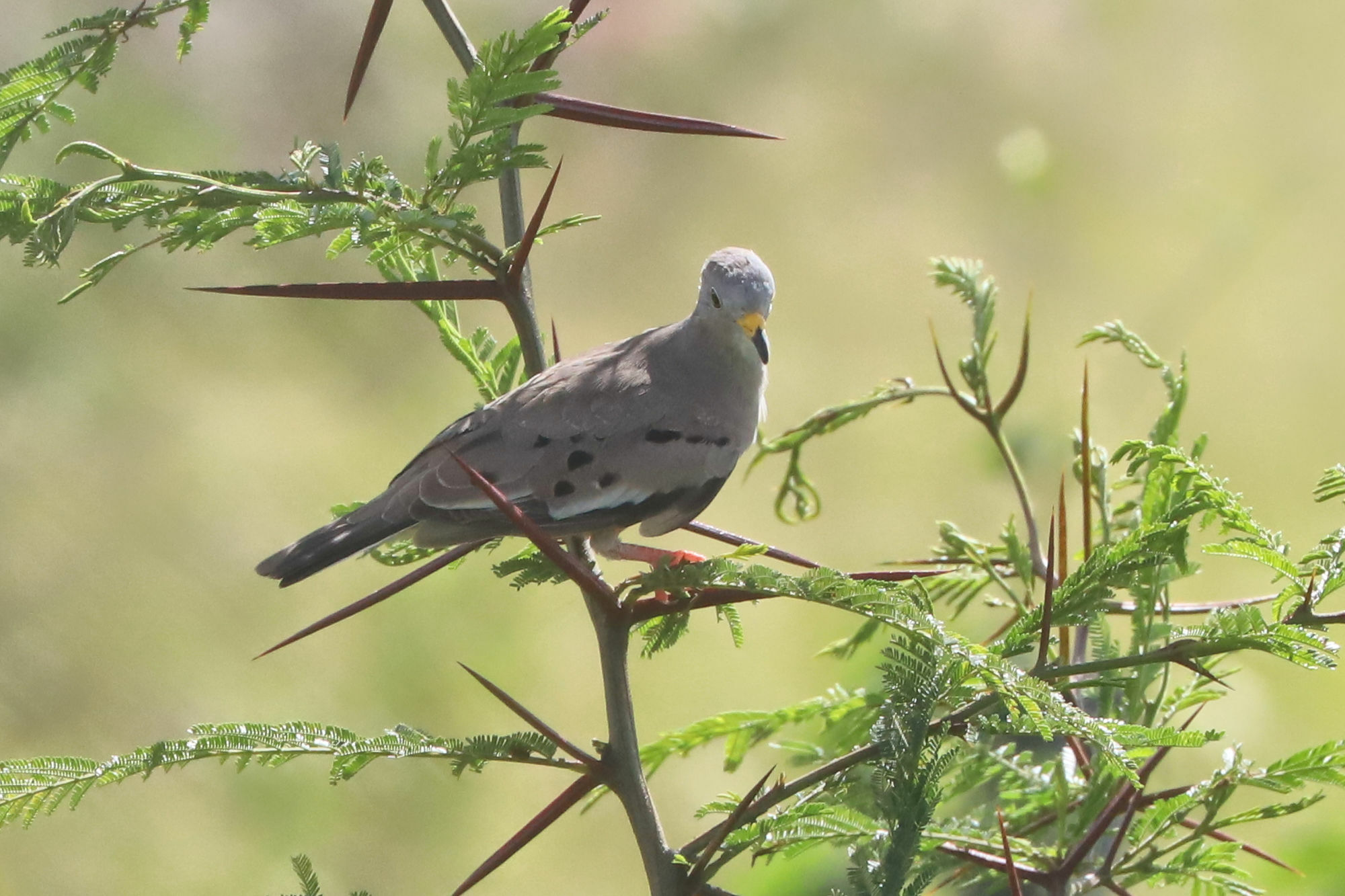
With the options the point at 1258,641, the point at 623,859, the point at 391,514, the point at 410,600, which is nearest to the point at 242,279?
the point at 410,600

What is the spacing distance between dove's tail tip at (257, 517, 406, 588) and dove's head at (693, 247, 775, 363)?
65cm

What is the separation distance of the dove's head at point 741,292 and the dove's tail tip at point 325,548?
0.65 metres

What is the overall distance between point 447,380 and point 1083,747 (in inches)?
155

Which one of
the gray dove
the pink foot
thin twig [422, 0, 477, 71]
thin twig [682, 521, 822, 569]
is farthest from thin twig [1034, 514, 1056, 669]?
thin twig [422, 0, 477, 71]

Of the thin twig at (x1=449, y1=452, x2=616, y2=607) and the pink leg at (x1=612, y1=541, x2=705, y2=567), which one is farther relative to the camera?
the pink leg at (x1=612, y1=541, x2=705, y2=567)

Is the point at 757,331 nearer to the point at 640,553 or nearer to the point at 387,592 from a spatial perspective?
the point at 640,553

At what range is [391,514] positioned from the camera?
148 cm

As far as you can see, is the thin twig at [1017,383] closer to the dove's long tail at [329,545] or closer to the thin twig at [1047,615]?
the thin twig at [1047,615]

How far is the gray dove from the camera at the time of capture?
1.45 meters

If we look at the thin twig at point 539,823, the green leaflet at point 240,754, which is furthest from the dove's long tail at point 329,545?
the thin twig at point 539,823

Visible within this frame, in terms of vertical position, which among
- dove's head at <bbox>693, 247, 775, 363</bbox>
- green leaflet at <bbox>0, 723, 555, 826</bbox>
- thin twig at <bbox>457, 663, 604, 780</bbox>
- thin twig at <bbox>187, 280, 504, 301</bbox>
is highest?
dove's head at <bbox>693, 247, 775, 363</bbox>

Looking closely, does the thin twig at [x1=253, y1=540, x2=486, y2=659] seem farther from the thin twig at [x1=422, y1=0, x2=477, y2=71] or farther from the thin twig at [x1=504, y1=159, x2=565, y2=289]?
the thin twig at [x1=422, y1=0, x2=477, y2=71]

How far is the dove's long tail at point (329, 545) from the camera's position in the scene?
4.66 ft

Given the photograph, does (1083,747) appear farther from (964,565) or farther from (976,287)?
(976,287)
